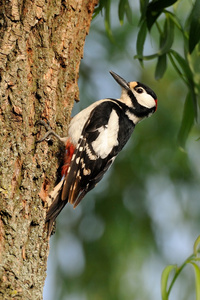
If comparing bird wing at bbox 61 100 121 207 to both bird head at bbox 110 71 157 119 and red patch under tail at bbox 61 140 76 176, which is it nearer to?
red patch under tail at bbox 61 140 76 176

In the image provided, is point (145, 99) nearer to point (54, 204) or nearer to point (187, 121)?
point (187, 121)

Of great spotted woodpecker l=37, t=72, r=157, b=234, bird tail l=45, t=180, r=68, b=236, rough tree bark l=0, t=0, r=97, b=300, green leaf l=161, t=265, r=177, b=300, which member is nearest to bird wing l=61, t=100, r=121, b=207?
great spotted woodpecker l=37, t=72, r=157, b=234

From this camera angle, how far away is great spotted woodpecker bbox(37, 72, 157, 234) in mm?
2658

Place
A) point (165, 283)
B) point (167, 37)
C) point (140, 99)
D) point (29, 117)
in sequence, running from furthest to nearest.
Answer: point (140, 99)
point (167, 37)
point (165, 283)
point (29, 117)

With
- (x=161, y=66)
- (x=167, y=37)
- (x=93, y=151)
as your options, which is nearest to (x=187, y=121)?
(x=161, y=66)

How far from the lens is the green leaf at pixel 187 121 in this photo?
10.5 feet

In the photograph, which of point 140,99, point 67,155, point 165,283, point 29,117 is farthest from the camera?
point 140,99

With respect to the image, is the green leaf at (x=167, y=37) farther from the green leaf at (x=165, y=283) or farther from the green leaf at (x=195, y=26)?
the green leaf at (x=165, y=283)

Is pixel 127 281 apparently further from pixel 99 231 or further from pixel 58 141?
pixel 58 141

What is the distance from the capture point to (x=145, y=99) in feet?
11.6

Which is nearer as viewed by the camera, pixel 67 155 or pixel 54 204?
pixel 54 204

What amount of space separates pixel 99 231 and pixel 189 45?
2.07 metres

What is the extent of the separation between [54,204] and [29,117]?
1.67 feet

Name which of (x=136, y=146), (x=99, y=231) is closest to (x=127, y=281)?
(x=99, y=231)
